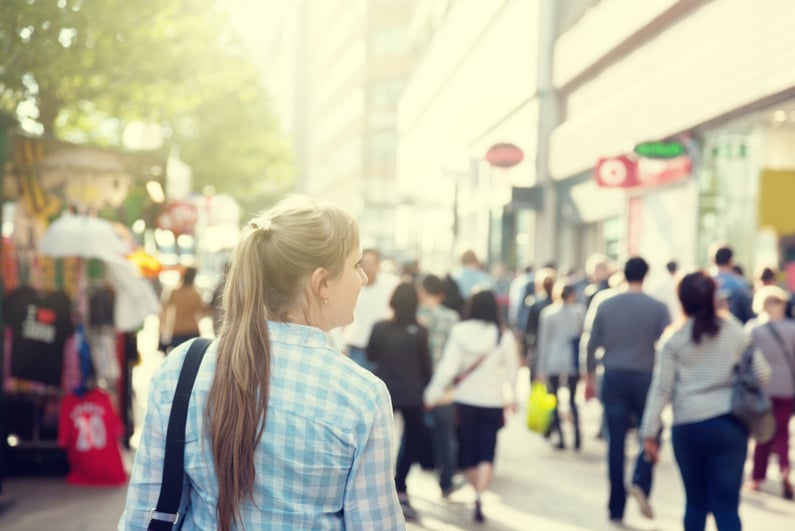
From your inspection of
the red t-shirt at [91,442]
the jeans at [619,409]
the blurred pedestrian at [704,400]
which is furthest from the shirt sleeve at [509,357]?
the red t-shirt at [91,442]

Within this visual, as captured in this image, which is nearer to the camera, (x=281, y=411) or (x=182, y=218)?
(x=281, y=411)

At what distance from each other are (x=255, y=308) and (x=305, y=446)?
0.97 ft

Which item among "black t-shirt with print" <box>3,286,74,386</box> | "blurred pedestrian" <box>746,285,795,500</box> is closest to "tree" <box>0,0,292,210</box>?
"black t-shirt with print" <box>3,286,74,386</box>

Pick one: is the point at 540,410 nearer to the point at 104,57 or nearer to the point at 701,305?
the point at 701,305

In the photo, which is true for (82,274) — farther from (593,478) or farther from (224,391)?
(224,391)

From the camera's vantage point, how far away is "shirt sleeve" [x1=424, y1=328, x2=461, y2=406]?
7.95 meters

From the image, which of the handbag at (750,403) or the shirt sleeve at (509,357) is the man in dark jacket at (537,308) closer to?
the shirt sleeve at (509,357)

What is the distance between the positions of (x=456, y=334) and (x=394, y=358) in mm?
464

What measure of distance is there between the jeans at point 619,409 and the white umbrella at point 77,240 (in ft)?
Answer: 13.7

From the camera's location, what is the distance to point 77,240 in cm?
926

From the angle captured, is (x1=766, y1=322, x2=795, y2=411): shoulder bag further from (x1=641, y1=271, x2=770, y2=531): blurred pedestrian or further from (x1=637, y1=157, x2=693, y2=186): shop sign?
(x1=637, y1=157, x2=693, y2=186): shop sign

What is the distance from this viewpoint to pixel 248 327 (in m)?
2.33

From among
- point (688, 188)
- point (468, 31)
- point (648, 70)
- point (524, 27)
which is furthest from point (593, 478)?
point (468, 31)

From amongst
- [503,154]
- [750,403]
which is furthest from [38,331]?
[503,154]
